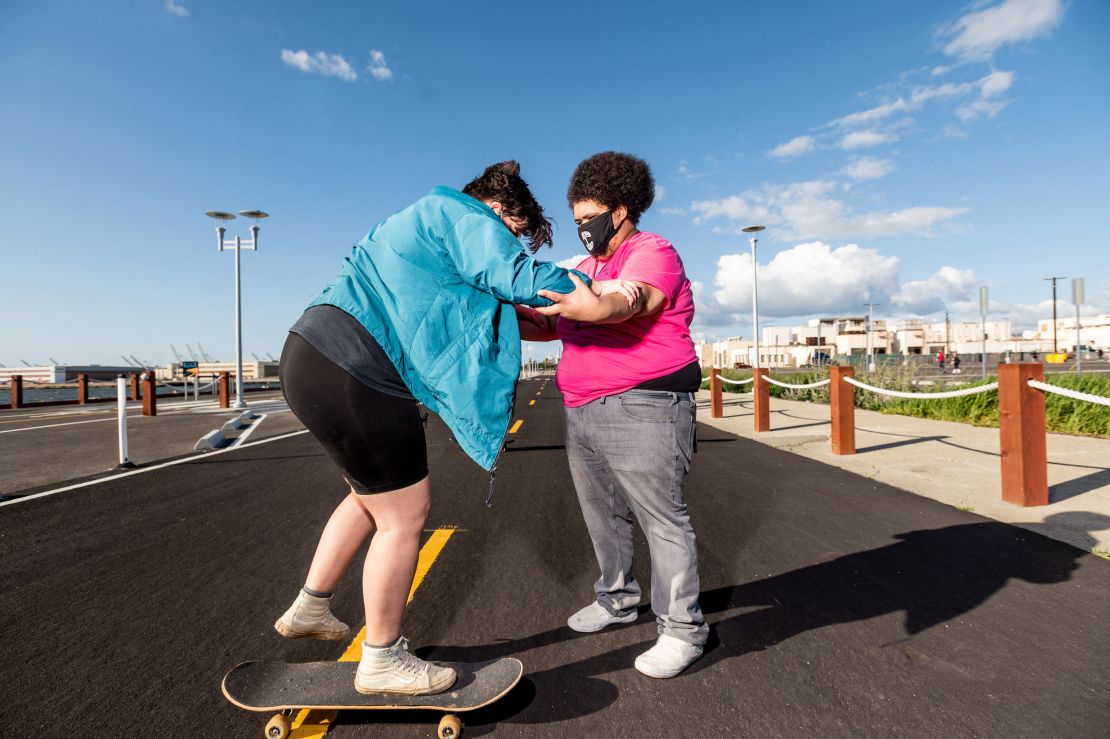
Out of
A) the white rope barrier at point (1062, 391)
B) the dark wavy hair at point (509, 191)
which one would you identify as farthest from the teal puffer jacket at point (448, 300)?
the white rope barrier at point (1062, 391)

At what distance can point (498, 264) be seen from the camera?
5.90 feet

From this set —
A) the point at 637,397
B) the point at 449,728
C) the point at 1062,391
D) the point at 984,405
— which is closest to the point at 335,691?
the point at 449,728

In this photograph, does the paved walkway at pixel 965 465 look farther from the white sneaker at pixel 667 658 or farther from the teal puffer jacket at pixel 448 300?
the teal puffer jacket at pixel 448 300

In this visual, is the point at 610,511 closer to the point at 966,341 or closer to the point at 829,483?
the point at 829,483

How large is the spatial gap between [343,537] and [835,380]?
7.18 meters

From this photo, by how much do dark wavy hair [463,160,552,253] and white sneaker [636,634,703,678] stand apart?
1.69 metres

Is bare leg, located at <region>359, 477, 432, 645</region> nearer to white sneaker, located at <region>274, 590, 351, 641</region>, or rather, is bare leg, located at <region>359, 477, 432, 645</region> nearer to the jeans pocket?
white sneaker, located at <region>274, 590, 351, 641</region>

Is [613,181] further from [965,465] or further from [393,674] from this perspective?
[965,465]

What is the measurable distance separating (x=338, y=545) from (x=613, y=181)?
180 centimetres

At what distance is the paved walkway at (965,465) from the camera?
421 cm

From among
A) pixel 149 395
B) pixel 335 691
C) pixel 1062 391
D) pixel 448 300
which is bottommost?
pixel 335 691

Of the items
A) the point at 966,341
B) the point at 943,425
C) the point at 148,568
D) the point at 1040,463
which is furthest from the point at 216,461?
the point at 966,341

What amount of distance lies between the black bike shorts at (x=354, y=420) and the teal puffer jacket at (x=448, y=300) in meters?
0.12

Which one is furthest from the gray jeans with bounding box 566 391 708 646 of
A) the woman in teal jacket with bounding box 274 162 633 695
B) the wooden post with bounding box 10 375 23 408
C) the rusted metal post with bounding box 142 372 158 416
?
the wooden post with bounding box 10 375 23 408
